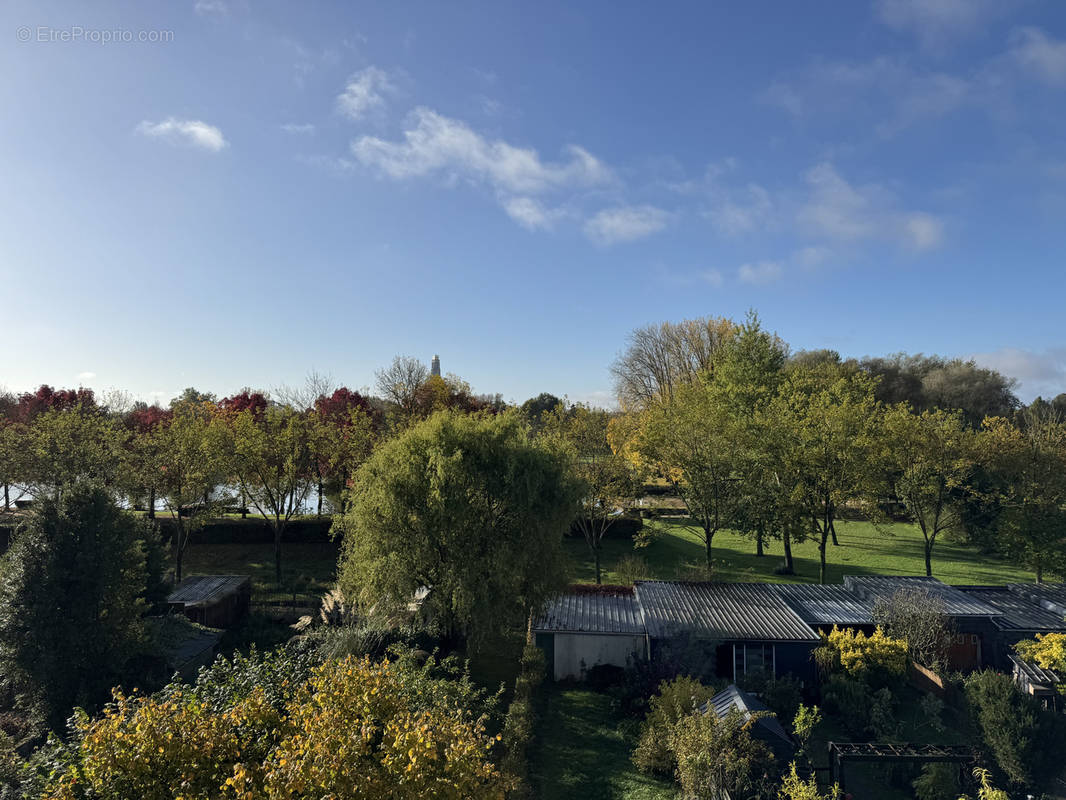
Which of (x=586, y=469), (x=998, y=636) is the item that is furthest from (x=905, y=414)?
(x=586, y=469)

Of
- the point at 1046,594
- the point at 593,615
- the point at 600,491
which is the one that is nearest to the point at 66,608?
the point at 593,615

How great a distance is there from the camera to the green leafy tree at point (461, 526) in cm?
1833

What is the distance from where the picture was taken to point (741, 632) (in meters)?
18.8

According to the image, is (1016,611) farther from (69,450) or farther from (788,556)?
(69,450)

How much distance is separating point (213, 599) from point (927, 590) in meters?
27.7

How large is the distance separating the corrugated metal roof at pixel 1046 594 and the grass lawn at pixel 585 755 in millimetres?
17277

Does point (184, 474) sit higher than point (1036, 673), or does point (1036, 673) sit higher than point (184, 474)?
point (184, 474)

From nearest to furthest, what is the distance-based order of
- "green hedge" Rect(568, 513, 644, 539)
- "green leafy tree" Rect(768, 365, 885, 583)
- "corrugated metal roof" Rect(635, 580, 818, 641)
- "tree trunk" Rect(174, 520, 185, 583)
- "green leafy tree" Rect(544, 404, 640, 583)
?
"corrugated metal roof" Rect(635, 580, 818, 641) < "tree trunk" Rect(174, 520, 185, 583) < "green leafy tree" Rect(768, 365, 885, 583) < "green leafy tree" Rect(544, 404, 640, 583) < "green hedge" Rect(568, 513, 644, 539)

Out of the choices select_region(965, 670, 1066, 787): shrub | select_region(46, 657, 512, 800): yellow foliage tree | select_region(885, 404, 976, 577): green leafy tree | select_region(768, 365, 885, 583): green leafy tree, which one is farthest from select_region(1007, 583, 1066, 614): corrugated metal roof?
select_region(46, 657, 512, 800): yellow foliage tree

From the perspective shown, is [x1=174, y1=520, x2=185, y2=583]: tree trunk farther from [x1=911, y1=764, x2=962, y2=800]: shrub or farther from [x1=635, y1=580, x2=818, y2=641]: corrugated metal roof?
[x1=911, y1=764, x2=962, y2=800]: shrub

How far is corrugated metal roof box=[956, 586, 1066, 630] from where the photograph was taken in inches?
773

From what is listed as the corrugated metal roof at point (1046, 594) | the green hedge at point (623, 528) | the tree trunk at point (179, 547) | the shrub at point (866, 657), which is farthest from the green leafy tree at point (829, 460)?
the tree trunk at point (179, 547)

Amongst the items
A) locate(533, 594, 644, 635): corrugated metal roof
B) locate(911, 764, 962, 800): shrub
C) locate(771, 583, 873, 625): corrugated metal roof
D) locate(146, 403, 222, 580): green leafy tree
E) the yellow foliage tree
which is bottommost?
locate(911, 764, 962, 800): shrub

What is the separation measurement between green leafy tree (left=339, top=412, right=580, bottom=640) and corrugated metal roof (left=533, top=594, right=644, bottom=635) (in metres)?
1.21
